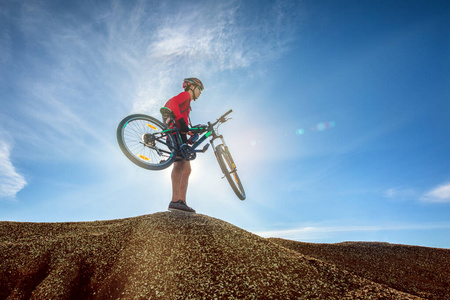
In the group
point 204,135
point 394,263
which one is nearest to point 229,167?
point 204,135

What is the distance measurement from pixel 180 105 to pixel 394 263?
6951 millimetres

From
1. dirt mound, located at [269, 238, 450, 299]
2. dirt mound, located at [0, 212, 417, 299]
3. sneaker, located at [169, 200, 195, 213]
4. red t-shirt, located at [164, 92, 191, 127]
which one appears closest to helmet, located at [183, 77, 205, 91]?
red t-shirt, located at [164, 92, 191, 127]

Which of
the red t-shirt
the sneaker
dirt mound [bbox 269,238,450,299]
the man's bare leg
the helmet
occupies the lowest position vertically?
dirt mound [bbox 269,238,450,299]

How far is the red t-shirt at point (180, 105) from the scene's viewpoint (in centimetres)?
580

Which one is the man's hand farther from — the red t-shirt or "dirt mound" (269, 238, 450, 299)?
"dirt mound" (269, 238, 450, 299)

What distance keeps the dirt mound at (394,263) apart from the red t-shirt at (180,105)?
479 centimetres

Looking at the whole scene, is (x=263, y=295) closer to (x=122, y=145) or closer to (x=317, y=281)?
(x=317, y=281)

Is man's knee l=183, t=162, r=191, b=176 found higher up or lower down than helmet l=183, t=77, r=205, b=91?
lower down

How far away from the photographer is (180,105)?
5.92 meters

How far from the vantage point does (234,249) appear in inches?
160

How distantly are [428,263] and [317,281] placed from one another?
5240 millimetres

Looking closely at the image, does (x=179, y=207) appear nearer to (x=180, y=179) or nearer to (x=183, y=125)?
(x=180, y=179)

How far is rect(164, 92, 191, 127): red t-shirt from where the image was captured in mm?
5805

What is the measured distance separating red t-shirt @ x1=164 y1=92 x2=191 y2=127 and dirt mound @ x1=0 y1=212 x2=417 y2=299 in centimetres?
274
